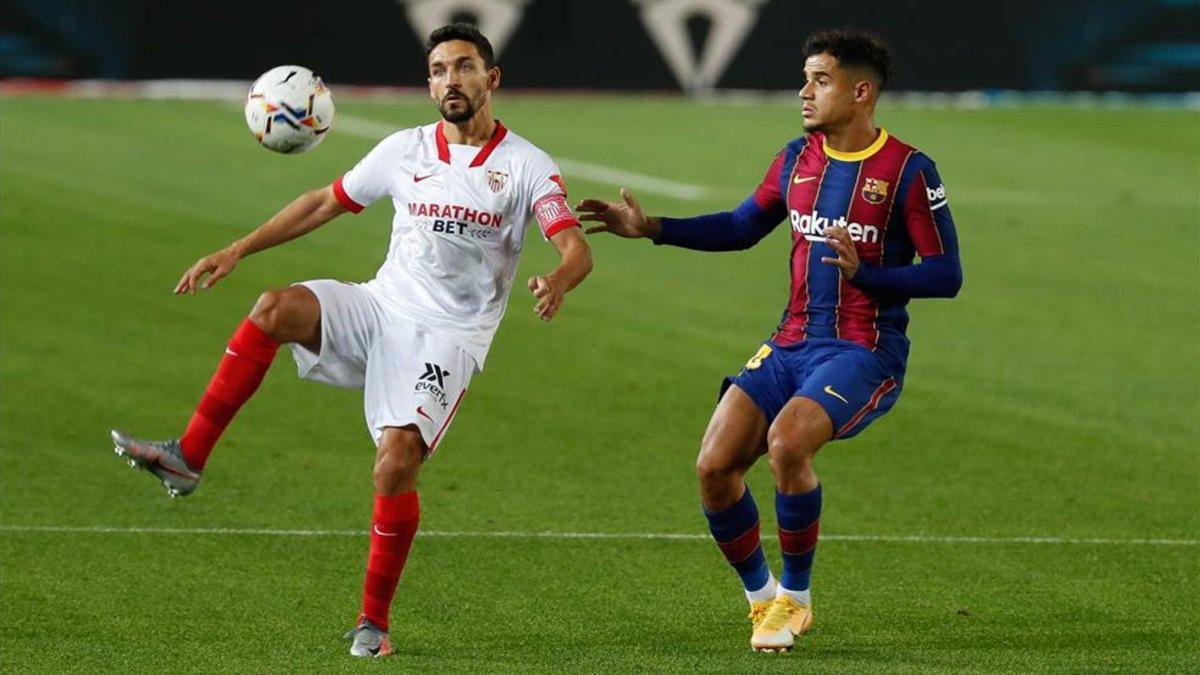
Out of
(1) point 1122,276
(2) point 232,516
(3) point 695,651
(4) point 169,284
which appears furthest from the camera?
(1) point 1122,276

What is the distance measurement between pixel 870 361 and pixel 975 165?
16.4 metres

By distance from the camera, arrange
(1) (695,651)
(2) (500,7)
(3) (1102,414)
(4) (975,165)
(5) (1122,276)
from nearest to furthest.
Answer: (1) (695,651) → (3) (1102,414) → (5) (1122,276) → (4) (975,165) → (2) (500,7)

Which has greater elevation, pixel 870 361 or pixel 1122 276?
pixel 870 361

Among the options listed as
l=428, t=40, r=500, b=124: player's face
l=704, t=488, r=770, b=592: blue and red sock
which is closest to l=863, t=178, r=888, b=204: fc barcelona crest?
l=704, t=488, r=770, b=592: blue and red sock

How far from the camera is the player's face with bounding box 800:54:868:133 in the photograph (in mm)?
9289

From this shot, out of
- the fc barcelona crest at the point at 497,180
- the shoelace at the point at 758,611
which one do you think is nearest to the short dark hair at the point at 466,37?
the fc barcelona crest at the point at 497,180

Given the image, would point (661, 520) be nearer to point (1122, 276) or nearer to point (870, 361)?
point (870, 361)

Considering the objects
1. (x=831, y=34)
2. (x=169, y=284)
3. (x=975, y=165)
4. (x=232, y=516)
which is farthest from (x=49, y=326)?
(x=975, y=165)

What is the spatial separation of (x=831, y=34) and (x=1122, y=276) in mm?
11090

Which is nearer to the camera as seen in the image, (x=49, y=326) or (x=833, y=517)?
(x=833, y=517)

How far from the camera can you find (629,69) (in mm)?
28938

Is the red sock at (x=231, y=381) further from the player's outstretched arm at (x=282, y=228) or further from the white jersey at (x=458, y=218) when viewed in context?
the white jersey at (x=458, y=218)

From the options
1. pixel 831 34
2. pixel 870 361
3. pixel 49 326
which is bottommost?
pixel 49 326

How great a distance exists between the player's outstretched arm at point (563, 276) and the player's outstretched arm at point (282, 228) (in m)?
1.09
